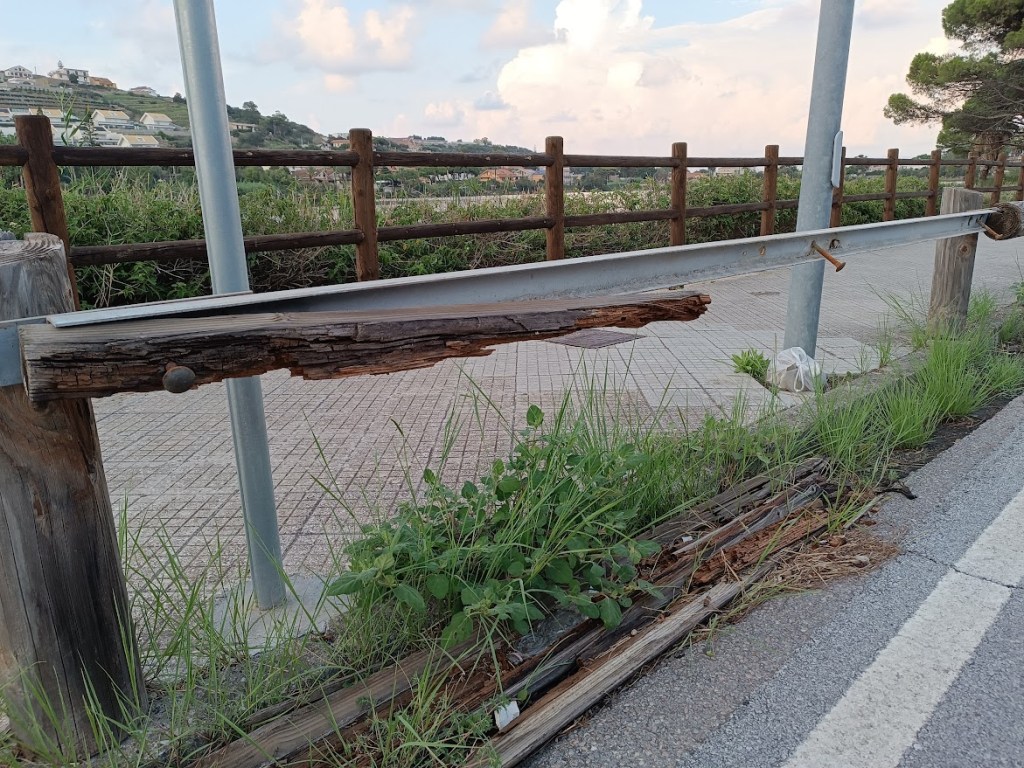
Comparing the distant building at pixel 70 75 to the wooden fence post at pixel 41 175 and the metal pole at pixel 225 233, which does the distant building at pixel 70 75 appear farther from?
the metal pole at pixel 225 233

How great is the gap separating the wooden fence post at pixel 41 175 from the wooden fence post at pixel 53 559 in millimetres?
3919

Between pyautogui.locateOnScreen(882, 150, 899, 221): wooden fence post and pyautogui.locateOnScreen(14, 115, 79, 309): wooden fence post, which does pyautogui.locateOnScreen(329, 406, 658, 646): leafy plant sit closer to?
pyautogui.locateOnScreen(14, 115, 79, 309): wooden fence post

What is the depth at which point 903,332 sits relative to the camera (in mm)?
6398

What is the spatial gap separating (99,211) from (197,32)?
5.78 meters

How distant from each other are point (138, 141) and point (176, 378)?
523 centimetres

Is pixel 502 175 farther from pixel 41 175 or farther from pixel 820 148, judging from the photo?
pixel 41 175

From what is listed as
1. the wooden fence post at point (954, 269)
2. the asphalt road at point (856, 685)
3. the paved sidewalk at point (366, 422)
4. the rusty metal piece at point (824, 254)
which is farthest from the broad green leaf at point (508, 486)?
the wooden fence post at point (954, 269)

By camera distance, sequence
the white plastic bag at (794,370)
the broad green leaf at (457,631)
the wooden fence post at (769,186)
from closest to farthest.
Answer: the broad green leaf at (457,631)
the white plastic bag at (794,370)
the wooden fence post at (769,186)

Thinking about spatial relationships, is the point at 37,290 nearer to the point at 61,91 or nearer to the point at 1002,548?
the point at 1002,548

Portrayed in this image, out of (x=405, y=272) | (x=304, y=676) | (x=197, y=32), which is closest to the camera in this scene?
(x=304, y=676)

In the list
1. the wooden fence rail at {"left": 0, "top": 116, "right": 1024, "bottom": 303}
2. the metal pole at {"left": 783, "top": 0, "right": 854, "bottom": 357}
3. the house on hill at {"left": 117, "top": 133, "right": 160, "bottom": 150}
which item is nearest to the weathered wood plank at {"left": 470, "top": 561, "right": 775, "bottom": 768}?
the wooden fence rail at {"left": 0, "top": 116, "right": 1024, "bottom": 303}

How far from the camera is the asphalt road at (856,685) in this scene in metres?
1.81

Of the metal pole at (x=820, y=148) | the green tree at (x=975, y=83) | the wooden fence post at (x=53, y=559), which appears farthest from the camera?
the green tree at (x=975, y=83)

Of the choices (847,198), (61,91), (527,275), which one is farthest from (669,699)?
(847,198)
